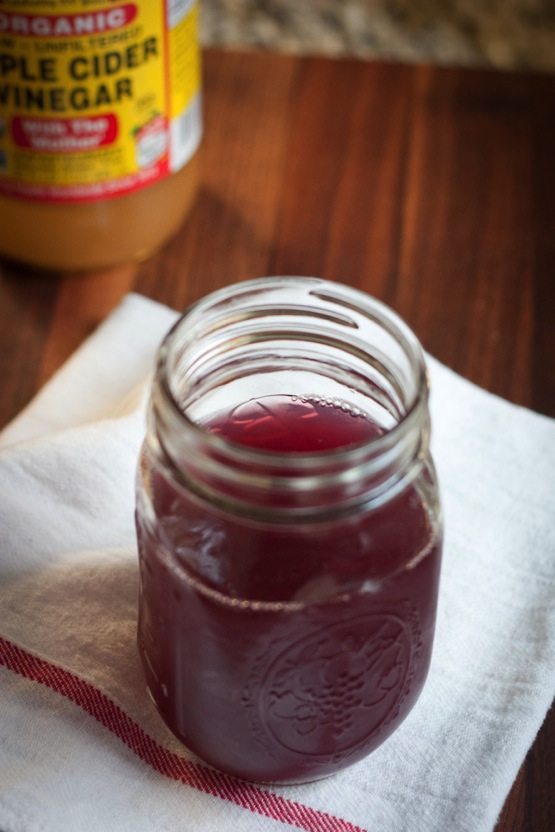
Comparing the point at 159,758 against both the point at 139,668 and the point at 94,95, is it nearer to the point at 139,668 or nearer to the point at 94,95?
the point at 139,668

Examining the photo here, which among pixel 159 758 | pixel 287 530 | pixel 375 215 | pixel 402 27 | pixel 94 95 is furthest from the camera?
pixel 402 27

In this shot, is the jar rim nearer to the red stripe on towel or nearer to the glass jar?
the glass jar

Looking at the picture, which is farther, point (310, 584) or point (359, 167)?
point (359, 167)

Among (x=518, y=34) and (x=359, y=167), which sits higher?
(x=359, y=167)

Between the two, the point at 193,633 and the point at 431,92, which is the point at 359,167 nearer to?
the point at 431,92

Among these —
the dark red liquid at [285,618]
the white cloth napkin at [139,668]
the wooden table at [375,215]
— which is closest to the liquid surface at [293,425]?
the dark red liquid at [285,618]

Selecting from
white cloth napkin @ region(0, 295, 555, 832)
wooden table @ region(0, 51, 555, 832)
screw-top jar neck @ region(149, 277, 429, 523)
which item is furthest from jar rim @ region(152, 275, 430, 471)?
wooden table @ region(0, 51, 555, 832)

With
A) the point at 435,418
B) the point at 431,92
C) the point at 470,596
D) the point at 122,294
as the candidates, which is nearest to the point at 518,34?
the point at 431,92

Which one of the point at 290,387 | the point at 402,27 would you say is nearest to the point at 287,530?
the point at 290,387
